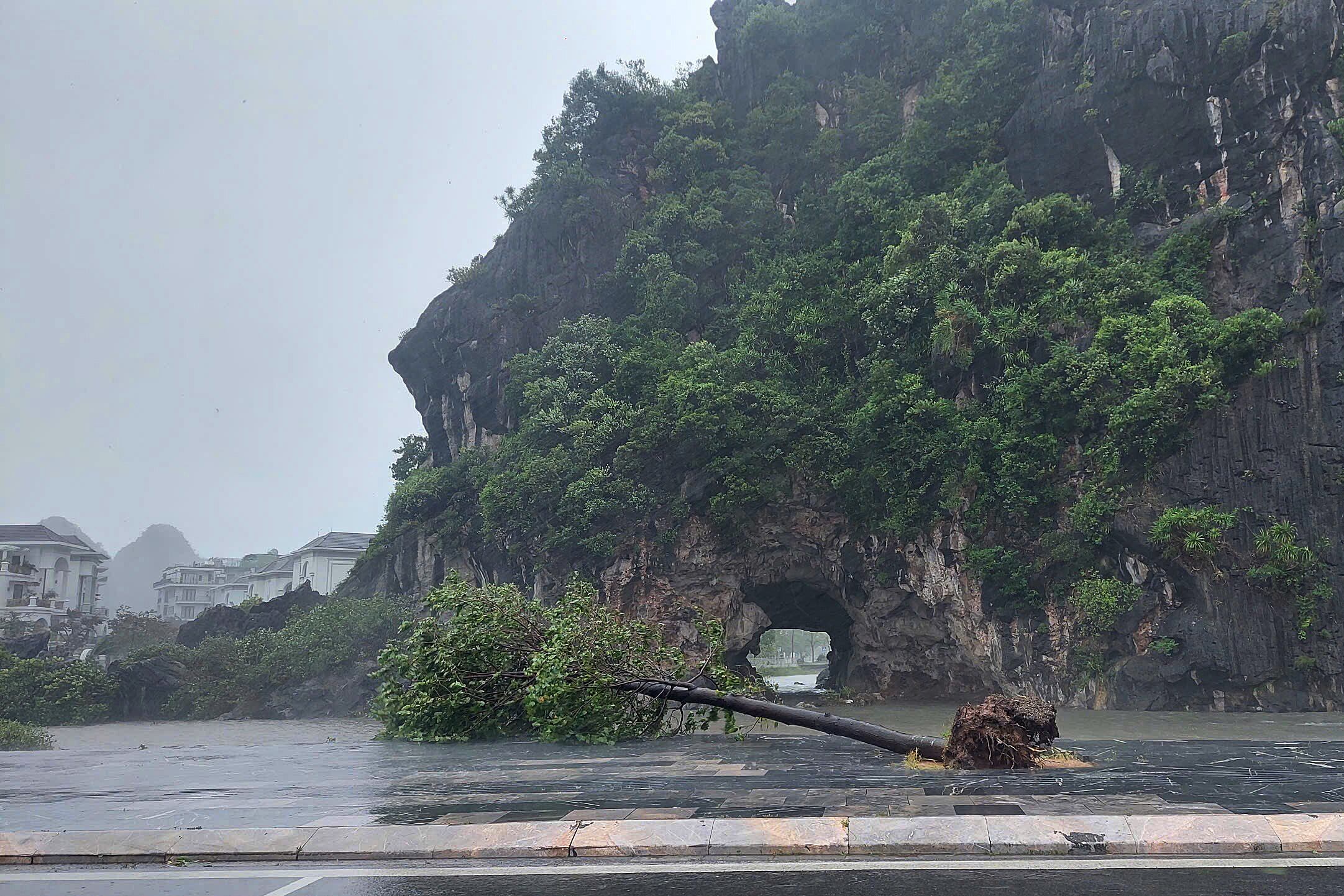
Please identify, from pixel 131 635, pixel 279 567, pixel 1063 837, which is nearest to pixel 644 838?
pixel 1063 837

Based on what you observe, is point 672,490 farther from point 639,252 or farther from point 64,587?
point 64,587

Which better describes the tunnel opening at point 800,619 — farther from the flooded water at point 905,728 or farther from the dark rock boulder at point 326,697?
the dark rock boulder at point 326,697

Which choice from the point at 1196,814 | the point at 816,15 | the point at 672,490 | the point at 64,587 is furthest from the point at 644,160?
the point at 64,587

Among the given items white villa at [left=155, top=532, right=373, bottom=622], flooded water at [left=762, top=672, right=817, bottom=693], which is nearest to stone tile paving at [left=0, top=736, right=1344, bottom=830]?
flooded water at [left=762, top=672, right=817, bottom=693]

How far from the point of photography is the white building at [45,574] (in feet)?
179

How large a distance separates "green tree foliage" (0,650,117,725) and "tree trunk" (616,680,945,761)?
29240mm

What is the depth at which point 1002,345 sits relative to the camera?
88.1 feet

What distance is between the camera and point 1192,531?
22531 millimetres

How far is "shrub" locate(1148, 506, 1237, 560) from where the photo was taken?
22.3 meters

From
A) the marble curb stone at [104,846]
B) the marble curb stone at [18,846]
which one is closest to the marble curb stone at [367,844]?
the marble curb stone at [104,846]

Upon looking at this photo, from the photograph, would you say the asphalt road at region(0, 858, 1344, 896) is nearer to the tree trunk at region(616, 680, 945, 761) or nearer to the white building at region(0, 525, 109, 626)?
the tree trunk at region(616, 680, 945, 761)

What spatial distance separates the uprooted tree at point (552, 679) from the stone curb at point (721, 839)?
4.72 m

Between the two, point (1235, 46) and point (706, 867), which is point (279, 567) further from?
point (706, 867)

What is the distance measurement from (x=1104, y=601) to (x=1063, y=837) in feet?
66.1
